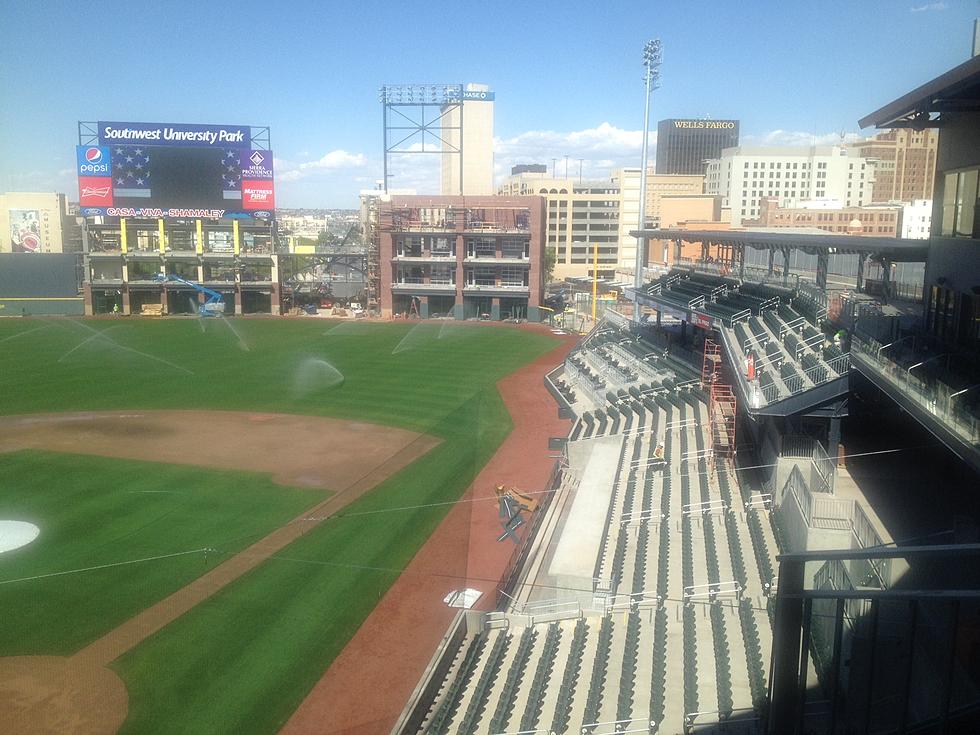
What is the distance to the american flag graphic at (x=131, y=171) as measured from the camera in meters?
53.0

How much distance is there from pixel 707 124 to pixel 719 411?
16598 cm

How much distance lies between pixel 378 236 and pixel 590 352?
1058 inches

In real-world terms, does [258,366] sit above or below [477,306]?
below

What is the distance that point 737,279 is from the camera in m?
28.7

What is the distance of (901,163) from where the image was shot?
318ft

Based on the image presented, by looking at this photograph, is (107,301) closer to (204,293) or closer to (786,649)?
(204,293)

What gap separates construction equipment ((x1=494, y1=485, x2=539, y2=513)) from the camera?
54.0ft

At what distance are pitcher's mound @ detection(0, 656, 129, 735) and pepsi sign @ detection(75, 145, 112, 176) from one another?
5004 cm

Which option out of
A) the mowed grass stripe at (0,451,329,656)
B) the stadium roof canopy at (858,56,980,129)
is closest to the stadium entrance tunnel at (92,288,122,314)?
the mowed grass stripe at (0,451,329,656)

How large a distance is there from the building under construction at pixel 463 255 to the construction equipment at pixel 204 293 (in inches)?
475

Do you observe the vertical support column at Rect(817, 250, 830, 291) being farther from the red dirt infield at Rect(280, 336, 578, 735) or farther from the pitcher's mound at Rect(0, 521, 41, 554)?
the pitcher's mound at Rect(0, 521, 41, 554)

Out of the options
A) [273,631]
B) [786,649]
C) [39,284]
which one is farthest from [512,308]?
[786,649]

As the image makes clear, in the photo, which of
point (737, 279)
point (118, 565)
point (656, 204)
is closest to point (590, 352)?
point (737, 279)

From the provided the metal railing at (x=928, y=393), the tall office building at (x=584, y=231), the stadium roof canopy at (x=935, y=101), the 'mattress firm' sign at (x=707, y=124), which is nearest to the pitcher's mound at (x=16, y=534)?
the metal railing at (x=928, y=393)
